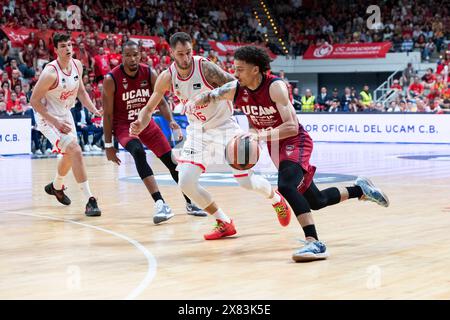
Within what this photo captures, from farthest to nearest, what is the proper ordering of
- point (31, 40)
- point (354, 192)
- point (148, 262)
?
point (31, 40)
point (354, 192)
point (148, 262)

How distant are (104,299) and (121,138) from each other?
13.8 feet

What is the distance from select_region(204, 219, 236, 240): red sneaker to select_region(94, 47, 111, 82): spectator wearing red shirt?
1566 cm


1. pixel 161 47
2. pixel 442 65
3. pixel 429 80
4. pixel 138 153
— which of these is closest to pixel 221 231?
pixel 138 153

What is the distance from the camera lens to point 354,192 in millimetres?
7203

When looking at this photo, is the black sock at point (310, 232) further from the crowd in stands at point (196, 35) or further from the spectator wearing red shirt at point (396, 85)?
the spectator wearing red shirt at point (396, 85)

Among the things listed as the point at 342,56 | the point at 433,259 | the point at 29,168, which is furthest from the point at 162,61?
the point at 433,259

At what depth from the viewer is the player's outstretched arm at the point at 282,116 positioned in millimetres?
6238

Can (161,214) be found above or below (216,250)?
below

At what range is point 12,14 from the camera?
24.6 m

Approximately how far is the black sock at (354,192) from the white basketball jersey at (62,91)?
3727 mm

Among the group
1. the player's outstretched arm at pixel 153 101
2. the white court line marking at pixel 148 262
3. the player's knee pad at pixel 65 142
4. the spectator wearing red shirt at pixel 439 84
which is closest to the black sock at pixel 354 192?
the white court line marking at pixel 148 262

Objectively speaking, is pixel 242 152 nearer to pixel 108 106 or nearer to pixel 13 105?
pixel 108 106

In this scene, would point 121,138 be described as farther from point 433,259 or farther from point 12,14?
point 12,14

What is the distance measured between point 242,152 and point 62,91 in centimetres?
373
